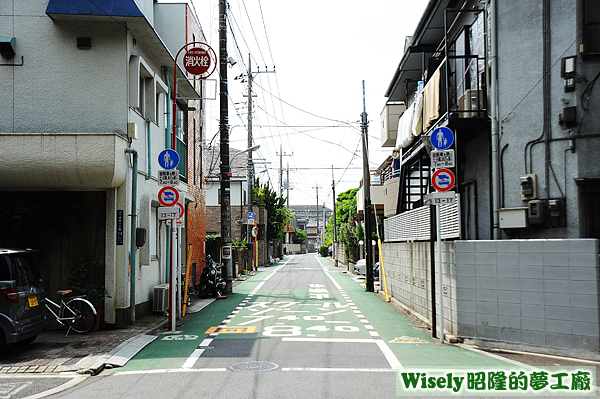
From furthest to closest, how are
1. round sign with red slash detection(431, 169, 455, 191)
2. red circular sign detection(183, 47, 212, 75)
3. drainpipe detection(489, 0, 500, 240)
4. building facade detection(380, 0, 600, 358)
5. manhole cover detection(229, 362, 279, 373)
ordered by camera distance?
red circular sign detection(183, 47, 212, 75), drainpipe detection(489, 0, 500, 240), round sign with red slash detection(431, 169, 455, 191), building facade detection(380, 0, 600, 358), manhole cover detection(229, 362, 279, 373)

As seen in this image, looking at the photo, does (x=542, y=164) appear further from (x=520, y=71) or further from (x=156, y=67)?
(x=156, y=67)

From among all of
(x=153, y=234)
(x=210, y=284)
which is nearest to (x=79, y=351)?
(x=153, y=234)

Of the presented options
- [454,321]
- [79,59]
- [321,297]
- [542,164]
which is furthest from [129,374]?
[321,297]

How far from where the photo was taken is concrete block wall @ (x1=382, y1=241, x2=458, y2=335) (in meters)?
10.1

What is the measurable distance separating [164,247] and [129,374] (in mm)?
8425

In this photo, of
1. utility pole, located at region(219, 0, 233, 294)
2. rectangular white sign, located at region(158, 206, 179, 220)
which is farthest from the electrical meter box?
utility pole, located at region(219, 0, 233, 294)

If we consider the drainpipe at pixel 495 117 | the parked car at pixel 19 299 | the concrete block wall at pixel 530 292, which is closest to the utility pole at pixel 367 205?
the drainpipe at pixel 495 117

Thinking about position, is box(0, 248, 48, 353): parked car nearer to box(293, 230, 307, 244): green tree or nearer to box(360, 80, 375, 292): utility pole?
box(360, 80, 375, 292): utility pole

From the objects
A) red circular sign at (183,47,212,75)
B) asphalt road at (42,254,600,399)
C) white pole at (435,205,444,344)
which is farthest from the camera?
red circular sign at (183,47,212,75)

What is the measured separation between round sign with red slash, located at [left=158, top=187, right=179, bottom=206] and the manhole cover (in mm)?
4672

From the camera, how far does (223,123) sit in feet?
69.2

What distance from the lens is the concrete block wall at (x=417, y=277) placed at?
33.1ft

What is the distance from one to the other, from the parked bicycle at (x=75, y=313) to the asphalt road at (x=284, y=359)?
159 centimetres

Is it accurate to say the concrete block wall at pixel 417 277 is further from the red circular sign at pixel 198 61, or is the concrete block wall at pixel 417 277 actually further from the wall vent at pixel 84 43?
the wall vent at pixel 84 43
